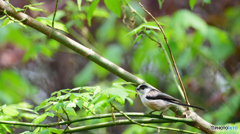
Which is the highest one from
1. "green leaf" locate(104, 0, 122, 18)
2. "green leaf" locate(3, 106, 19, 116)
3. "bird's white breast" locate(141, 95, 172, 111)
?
"green leaf" locate(104, 0, 122, 18)

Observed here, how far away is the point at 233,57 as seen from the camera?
12.8 ft

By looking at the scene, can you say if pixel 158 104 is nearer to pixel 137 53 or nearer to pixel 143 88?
pixel 143 88

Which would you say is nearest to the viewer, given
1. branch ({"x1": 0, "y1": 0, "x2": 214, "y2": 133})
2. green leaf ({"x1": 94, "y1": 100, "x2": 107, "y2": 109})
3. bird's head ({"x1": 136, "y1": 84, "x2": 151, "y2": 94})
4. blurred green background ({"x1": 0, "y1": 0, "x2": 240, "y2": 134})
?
green leaf ({"x1": 94, "y1": 100, "x2": 107, "y2": 109})

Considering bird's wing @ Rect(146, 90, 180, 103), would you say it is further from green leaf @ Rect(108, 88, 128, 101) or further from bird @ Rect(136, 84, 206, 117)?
green leaf @ Rect(108, 88, 128, 101)

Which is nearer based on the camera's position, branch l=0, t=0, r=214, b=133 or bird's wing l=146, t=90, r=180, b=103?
branch l=0, t=0, r=214, b=133

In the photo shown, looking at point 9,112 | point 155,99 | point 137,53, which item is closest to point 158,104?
point 155,99

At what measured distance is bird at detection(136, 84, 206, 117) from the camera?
1.49 metres

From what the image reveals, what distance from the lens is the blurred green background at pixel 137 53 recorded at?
8.58 feet

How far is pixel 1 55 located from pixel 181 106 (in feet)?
10.2

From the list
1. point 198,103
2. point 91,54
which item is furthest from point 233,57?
point 91,54

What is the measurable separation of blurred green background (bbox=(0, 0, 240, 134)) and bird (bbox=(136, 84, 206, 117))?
442 mm

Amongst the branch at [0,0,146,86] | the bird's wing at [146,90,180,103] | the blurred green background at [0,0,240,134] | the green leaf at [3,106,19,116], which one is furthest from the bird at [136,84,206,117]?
the green leaf at [3,106,19,116]

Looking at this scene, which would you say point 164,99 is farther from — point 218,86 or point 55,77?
point 55,77

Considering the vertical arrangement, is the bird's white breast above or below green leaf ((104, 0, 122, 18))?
below
